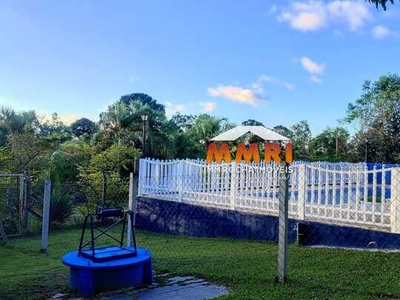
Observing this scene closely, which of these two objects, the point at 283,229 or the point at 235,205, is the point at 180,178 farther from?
the point at 283,229

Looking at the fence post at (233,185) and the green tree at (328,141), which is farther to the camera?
the green tree at (328,141)

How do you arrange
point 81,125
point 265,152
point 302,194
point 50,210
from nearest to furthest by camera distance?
1. point 265,152
2. point 302,194
3. point 50,210
4. point 81,125

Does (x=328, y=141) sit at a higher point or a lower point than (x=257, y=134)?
higher

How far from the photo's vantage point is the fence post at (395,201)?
6863 millimetres

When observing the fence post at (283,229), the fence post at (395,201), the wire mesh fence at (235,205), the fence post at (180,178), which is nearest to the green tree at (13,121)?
the wire mesh fence at (235,205)

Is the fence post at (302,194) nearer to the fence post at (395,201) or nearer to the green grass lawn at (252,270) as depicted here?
the green grass lawn at (252,270)

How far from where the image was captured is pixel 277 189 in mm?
9898

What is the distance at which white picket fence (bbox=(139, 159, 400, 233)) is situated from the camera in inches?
288

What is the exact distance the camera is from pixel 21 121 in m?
18.4

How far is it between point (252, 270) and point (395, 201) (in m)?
2.71

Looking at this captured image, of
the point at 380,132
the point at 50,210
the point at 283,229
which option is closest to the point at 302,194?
the point at 283,229

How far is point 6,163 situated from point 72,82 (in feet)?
21.7

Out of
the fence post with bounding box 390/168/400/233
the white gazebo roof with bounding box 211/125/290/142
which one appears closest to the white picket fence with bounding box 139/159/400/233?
the fence post with bounding box 390/168/400/233

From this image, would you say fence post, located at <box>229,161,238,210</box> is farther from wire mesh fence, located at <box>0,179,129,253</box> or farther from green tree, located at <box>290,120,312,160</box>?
green tree, located at <box>290,120,312,160</box>
